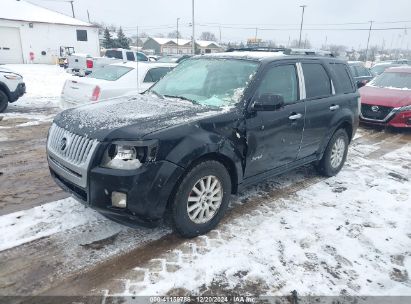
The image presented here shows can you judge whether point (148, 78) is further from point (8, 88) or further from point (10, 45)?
point (10, 45)

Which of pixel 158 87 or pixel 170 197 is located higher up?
pixel 158 87

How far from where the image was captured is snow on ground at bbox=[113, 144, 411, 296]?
119 inches

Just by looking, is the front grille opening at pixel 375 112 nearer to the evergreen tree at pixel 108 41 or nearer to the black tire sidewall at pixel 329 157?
the black tire sidewall at pixel 329 157

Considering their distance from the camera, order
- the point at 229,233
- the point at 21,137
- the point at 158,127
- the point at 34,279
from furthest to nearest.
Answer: the point at 21,137 → the point at 229,233 → the point at 158,127 → the point at 34,279

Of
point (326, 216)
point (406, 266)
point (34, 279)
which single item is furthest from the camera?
point (326, 216)

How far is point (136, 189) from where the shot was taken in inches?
119

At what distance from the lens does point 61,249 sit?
11.1 feet

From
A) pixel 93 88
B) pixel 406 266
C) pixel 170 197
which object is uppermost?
pixel 93 88

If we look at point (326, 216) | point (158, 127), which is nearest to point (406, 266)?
point (326, 216)

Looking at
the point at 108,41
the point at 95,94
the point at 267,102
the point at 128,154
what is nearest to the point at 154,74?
the point at 95,94

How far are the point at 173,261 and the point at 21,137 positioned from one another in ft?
18.3

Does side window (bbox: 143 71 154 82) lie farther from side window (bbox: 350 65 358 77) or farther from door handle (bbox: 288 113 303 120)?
side window (bbox: 350 65 358 77)

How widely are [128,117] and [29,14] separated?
1391 inches

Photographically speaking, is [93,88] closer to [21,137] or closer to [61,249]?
[21,137]
